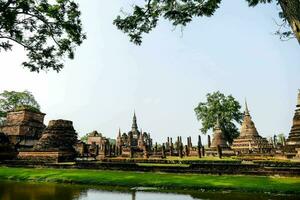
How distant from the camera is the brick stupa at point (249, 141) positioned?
120ft

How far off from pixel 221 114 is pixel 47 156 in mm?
39849

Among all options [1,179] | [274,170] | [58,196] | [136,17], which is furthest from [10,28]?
[274,170]

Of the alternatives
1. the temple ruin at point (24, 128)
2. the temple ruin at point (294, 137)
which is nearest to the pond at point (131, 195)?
the temple ruin at point (294, 137)

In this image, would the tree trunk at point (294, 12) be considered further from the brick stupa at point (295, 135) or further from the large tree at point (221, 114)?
the large tree at point (221, 114)

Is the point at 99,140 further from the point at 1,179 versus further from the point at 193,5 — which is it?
the point at 193,5

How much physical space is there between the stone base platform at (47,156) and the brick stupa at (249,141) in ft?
75.3

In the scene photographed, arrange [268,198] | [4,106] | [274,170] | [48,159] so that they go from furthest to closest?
[4,106] < [48,159] < [274,170] < [268,198]

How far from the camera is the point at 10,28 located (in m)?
9.09

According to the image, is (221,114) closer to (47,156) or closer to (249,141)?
(249,141)

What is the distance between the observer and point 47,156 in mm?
22234

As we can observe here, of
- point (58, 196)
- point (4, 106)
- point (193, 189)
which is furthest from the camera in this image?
point (4, 106)

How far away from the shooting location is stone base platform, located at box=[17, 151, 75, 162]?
21938 millimetres

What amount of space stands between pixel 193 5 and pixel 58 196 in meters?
7.99

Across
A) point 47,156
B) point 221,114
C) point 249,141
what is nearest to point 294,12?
point 47,156
